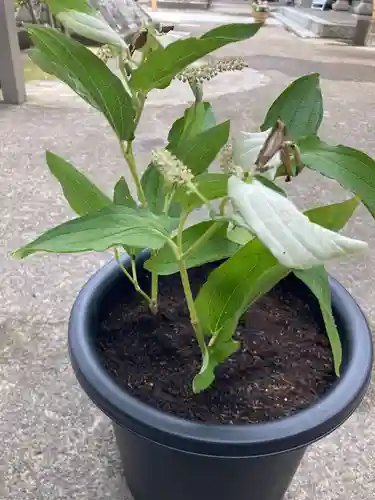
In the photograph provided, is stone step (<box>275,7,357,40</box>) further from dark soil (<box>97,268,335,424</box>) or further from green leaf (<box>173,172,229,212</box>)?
green leaf (<box>173,172,229,212</box>)

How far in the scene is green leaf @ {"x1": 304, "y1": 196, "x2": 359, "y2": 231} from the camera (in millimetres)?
385

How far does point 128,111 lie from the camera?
0.40 metres

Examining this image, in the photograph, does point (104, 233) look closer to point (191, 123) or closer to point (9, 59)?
point (191, 123)

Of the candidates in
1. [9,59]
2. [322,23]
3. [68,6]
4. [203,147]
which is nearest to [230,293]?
[203,147]

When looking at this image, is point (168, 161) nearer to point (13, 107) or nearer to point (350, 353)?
point (350, 353)

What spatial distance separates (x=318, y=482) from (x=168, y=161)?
1.64ft

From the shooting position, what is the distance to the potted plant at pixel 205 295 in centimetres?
35

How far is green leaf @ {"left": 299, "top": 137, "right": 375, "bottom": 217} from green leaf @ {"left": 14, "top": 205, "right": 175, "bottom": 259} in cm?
12

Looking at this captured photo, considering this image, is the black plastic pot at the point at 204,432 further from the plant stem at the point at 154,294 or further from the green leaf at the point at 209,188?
the green leaf at the point at 209,188

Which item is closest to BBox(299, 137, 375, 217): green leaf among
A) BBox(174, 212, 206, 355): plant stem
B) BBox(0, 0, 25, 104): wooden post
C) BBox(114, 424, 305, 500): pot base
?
BBox(174, 212, 206, 355): plant stem

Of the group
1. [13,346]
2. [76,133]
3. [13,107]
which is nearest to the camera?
[13,346]

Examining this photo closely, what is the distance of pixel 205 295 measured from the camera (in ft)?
1.37

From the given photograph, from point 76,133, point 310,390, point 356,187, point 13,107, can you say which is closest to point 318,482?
point 310,390

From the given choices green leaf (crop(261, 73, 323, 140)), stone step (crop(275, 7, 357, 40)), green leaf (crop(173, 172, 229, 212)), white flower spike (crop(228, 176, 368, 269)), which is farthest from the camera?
stone step (crop(275, 7, 357, 40))
